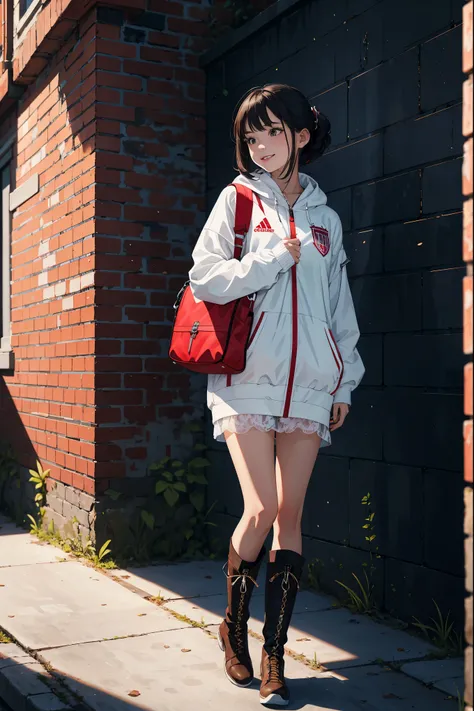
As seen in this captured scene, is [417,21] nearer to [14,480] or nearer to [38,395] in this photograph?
[38,395]

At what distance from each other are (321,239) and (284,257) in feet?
0.93

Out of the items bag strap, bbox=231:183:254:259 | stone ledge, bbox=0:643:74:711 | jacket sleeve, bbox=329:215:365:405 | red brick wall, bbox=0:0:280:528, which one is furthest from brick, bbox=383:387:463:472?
red brick wall, bbox=0:0:280:528

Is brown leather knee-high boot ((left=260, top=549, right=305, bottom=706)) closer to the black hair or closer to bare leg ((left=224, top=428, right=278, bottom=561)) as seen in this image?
bare leg ((left=224, top=428, right=278, bottom=561))

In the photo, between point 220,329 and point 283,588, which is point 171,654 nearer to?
point 283,588

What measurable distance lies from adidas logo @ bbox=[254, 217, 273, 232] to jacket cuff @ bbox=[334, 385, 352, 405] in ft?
2.23

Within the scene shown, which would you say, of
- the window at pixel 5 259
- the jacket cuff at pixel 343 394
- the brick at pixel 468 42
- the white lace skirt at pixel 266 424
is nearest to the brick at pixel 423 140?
the jacket cuff at pixel 343 394

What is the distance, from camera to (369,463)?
4336 mm

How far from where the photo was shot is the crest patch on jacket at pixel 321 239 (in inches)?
135

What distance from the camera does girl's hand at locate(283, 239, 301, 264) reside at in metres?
3.28

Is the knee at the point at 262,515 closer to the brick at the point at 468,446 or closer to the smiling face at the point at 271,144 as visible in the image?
the smiling face at the point at 271,144

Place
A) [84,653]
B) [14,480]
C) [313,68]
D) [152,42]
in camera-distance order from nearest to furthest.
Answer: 1. [84,653]
2. [313,68]
3. [152,42]
4. [14,480]

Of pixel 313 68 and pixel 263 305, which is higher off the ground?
pixel 313 68

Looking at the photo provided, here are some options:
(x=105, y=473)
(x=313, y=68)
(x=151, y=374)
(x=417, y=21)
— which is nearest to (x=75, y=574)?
(x=105, y=473)

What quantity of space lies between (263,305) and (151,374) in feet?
7.85
